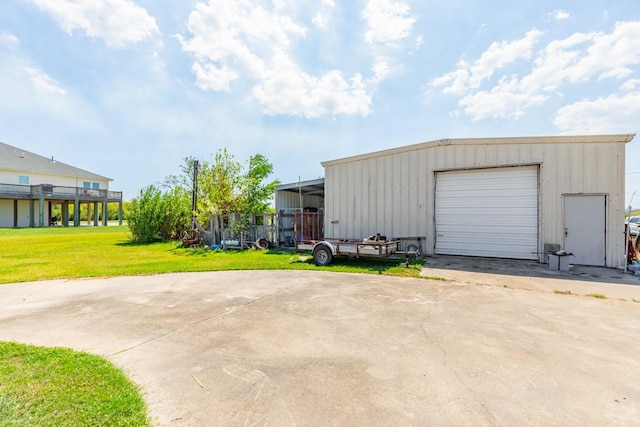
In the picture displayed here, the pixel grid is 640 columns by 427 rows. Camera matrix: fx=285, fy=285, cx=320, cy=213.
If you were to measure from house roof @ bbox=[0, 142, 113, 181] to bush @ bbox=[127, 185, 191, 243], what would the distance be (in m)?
23.3

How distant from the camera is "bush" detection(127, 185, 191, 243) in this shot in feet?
58.1

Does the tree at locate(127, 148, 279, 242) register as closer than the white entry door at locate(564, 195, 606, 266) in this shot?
No

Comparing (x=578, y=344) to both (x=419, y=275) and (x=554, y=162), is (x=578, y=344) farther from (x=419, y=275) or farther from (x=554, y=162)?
(x=554, y=162)

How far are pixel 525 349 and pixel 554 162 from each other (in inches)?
324

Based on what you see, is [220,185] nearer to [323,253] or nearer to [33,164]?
[323,253]

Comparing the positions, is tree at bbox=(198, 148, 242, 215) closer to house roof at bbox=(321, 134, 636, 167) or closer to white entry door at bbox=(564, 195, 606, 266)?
house roof at bbox=(321, 134, 636, 167)

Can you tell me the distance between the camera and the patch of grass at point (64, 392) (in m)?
2.18

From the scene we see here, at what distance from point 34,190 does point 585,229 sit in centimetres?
4188

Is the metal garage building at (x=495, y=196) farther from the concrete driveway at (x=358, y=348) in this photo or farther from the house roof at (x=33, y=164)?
the house roof at (x=33, y=164)

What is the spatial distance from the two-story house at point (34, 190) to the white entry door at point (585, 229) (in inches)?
1551

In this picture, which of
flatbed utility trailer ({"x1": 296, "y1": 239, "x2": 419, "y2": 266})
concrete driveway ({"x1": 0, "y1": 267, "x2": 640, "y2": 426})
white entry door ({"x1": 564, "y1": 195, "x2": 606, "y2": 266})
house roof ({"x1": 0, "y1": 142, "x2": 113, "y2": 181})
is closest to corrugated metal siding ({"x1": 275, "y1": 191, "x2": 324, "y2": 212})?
flatbed utility trailer ({"x1": 296, "y1": 239, "x2": 419, "y2": 266})

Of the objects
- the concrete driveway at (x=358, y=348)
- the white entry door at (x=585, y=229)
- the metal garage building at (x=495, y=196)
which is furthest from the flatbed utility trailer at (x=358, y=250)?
the white entry door at (x=585, y=229)

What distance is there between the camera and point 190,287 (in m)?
6.61

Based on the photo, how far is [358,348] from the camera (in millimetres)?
3463
